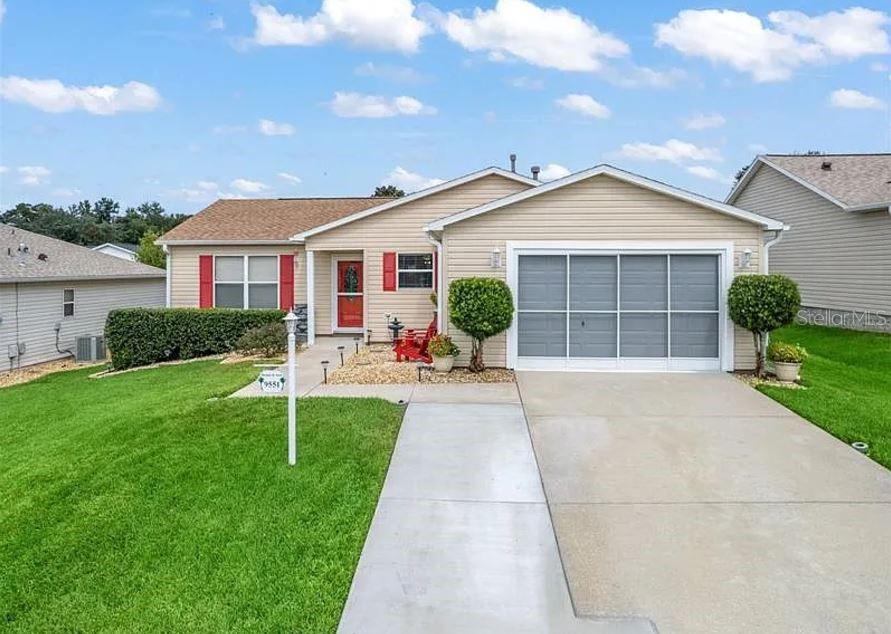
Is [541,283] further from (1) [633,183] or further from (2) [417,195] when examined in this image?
(2) [417,195]

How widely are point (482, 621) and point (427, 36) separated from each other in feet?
56.4

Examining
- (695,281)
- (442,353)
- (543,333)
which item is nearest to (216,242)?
(442,353)

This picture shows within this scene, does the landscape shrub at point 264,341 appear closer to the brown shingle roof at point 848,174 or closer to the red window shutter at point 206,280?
the red window shutter at point 206,280

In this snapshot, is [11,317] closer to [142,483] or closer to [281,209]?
[281,209]

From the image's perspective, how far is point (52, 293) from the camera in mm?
15250

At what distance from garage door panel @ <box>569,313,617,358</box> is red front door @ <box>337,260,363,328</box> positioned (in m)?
6.50

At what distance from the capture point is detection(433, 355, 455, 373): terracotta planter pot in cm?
1000

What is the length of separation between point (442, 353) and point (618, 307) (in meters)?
3.19

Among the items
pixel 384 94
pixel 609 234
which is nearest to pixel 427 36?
pixel 384 94

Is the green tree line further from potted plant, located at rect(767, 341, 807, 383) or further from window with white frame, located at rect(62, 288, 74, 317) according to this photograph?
potted plant, located at rect(767, 341, 807, 383)

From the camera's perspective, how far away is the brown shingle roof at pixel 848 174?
16281 millimetres

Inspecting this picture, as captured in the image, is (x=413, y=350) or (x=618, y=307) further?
(x=413, y=350)

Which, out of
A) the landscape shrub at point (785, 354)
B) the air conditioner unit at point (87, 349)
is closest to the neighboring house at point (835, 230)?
the landscape shrub at point (785, 354)

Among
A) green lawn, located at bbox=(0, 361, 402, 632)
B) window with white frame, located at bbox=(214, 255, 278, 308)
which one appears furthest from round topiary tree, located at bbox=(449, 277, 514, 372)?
window with white frame, located at bbox=(214, 255, 278, 308)
